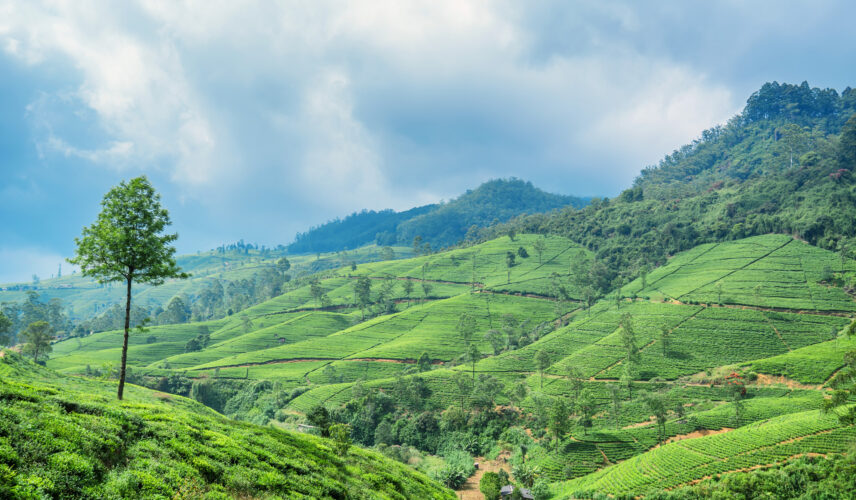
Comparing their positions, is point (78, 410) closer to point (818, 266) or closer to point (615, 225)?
point (818, 266)

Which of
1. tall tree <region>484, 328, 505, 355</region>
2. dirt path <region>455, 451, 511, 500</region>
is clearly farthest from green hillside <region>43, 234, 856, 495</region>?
dirt path <region>455, 451, 511, 500</region>

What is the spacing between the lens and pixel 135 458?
1377 cm

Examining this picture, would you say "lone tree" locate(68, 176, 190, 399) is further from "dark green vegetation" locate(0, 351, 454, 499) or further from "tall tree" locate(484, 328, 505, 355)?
"tall tree" locate(484, 328, 505, 355)

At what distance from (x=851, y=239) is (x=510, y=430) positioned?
109882 mm

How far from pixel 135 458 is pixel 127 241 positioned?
18475 mm

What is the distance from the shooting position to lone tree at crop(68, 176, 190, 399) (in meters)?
26.9

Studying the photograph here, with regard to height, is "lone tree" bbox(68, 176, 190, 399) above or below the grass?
above

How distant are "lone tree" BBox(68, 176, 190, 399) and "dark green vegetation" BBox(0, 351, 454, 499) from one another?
10.6 m

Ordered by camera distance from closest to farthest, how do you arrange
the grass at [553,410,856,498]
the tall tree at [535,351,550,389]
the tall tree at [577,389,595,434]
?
the grass at [553,410,856,498] → the tall tree at [577,389,595,434] → the tall tree at [535,351,550,389]

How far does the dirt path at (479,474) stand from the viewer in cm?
5250

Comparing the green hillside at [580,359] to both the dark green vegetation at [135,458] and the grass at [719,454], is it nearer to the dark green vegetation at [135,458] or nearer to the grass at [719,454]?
the grass at [719,454]

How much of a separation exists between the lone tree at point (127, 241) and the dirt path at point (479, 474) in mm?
41929

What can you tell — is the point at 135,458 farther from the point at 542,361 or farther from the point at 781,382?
the point at 781,382

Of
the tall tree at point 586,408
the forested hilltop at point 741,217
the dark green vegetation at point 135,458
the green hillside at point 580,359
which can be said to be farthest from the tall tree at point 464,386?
the forested hilltop at point 741,217
